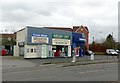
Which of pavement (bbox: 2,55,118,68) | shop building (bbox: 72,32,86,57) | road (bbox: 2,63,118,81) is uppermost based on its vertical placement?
shop building (bbox: 72,32,86,57)

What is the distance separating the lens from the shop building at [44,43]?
38969mm

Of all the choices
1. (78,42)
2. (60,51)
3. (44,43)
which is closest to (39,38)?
(44,43)

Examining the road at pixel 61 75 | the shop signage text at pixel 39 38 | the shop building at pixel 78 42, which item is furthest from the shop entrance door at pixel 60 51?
the road at pixel 61 75

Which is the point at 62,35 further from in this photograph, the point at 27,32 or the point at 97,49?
the point at 97,49

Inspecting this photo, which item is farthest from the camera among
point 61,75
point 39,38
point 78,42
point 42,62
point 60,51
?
point 78,42

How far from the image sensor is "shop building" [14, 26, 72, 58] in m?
39.0

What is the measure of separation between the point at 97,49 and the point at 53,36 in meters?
34.5

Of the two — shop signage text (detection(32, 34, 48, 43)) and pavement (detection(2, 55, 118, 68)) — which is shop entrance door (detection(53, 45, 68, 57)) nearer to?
shop signage text (detection(32, 34, 48, 43))

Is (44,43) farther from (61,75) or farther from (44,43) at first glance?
(61,75)

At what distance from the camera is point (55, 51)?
43000 mm

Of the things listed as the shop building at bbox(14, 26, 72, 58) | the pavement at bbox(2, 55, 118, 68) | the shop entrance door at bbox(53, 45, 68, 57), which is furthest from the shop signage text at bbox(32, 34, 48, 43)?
the pavement at bbox(2, 55, 118, 68)

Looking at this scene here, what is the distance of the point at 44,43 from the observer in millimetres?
40594

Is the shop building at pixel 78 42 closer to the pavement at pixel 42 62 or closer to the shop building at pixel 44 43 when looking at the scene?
the shop building at pixel 44 43

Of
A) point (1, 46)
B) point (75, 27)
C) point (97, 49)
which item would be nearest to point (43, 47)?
point (1, 46)
